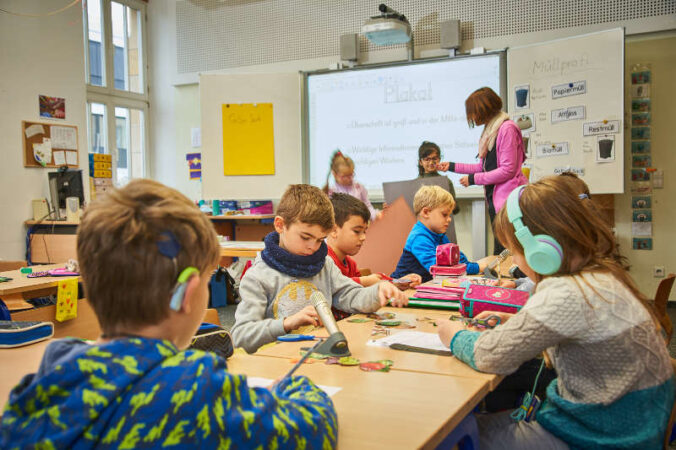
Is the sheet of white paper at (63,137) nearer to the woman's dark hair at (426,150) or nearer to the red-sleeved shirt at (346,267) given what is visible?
the woman's dark hair at (426,150)

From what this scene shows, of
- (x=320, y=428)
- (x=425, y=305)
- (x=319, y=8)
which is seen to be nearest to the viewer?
(x=320, y=428)

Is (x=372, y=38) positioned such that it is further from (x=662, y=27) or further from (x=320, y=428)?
(x=320, y=428)

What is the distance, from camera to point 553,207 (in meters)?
1.24

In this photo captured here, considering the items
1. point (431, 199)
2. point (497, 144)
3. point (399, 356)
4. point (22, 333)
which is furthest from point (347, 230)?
point (497, 144)

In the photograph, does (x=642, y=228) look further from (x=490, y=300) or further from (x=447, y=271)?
(x=490, y=300)

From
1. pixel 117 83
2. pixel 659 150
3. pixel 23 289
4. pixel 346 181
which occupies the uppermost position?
pixel 117 83

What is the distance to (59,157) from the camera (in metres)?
5.80

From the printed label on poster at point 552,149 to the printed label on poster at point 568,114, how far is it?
0.20 metres

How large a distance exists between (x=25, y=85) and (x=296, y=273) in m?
4.84

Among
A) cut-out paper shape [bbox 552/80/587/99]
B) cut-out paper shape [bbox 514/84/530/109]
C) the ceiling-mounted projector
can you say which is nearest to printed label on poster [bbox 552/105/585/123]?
cut-out paper shape [bbox 552/80/587/99]

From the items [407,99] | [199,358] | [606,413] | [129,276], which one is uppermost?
[407,99]

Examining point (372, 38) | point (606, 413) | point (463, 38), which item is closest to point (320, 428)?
point (606, 413)

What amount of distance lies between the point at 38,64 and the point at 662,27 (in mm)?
5665

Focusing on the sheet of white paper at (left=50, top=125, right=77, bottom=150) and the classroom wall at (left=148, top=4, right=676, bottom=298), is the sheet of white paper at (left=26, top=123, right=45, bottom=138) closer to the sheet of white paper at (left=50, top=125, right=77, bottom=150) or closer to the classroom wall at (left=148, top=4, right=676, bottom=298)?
the sheet of white paper at (left=50, top=125, right=77, bottom=150)
